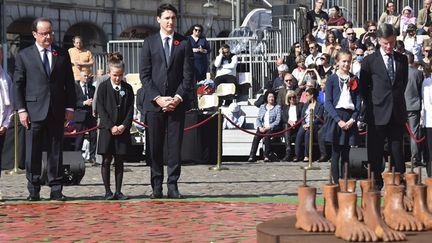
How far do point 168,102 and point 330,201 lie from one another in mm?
6597

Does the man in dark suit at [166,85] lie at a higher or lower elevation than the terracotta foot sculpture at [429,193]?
higher

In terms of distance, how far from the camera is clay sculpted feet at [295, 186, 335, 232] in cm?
760

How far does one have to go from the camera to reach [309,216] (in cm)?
773

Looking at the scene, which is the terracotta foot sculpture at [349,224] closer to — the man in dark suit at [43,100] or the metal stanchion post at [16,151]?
the man in dark suit at [43,100]

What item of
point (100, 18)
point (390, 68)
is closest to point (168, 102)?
point (390, 68)

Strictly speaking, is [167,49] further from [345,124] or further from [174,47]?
[345,124]

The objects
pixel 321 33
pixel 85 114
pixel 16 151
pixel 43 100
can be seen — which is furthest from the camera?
pixel 321 33

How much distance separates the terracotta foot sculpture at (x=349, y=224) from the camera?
23.8 feet

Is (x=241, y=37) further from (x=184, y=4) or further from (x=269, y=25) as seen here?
(x=184, y=4)

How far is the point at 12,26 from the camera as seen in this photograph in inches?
1634

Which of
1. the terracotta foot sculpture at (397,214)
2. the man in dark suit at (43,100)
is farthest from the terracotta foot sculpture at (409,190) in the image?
the man in dark suit at (43,100)

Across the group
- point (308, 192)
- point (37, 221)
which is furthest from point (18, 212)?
point (308, 192)

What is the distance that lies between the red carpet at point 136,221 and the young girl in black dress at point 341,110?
2.09 m

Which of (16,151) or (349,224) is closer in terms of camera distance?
(349,224)
